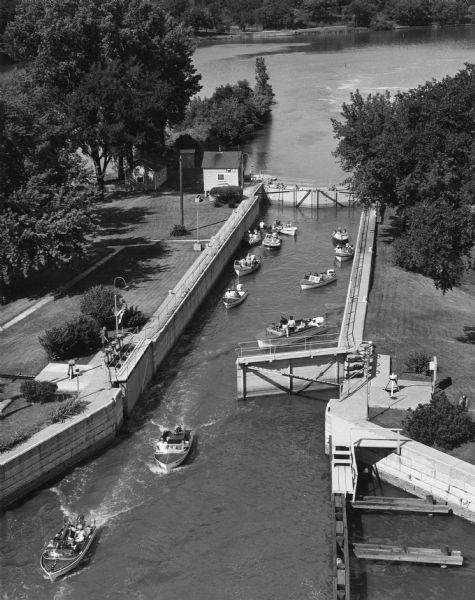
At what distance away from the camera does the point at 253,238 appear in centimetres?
7594

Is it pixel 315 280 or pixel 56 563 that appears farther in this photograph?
pixel 315 280

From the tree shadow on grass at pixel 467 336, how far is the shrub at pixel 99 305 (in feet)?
72.7

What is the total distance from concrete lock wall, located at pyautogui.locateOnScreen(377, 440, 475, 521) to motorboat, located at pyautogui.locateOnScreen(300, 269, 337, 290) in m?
26.3

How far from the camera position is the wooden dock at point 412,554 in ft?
109

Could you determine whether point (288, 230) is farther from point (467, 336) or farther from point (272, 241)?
point (467, 336)

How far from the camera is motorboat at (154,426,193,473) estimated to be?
40.1 metres

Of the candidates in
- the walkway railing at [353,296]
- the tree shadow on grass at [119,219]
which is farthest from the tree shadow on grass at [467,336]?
the tree shadow on grass at [119,219]

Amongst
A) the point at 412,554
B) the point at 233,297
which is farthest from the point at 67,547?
the point at 233,297

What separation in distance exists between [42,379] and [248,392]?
12.1 m

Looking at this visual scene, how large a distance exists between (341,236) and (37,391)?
4049 cm

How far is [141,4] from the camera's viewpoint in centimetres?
9369

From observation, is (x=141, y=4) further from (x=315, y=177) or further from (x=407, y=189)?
(x=407, y=189)

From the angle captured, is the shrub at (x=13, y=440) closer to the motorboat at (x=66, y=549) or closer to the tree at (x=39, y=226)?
the motorboat at (x=66, y=549)

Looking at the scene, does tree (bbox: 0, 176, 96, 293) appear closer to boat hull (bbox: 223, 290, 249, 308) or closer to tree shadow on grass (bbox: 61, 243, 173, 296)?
tree shadow on grass (bbox: 61, 243, 173, 296)
